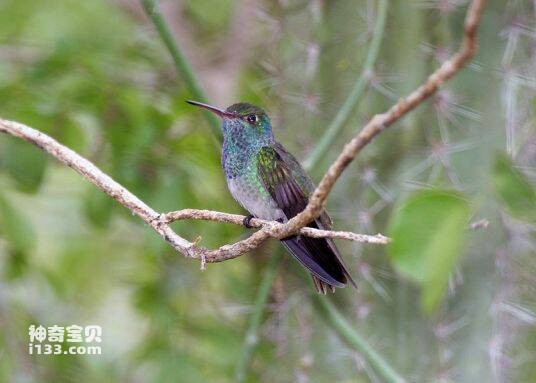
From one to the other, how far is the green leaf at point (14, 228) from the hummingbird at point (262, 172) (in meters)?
1.10

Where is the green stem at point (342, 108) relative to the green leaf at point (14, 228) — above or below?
above

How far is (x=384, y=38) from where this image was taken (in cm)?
305

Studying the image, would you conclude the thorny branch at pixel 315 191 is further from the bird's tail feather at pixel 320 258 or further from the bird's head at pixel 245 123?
the bird's head at pixel 245 123

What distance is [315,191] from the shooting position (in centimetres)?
149

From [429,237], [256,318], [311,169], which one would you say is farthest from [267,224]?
[256,318]

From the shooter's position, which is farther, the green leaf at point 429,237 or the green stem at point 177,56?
the green stem at point 177,56

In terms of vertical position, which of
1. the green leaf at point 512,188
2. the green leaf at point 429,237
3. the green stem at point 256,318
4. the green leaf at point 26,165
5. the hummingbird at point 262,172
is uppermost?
the green leaf at point 429,237

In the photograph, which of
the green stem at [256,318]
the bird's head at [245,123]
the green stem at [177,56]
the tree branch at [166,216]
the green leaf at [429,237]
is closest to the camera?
the green leaf at [429,237]

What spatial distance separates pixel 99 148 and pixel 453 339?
1786 millimetres

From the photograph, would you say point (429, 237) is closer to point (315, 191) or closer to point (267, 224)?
point (315, 191)

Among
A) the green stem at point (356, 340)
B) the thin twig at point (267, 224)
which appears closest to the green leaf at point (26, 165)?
the green stem at point (356, 340)

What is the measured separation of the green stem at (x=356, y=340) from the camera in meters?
2.76

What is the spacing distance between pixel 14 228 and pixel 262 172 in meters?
1.32

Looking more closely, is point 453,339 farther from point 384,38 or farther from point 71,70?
point 71,70
